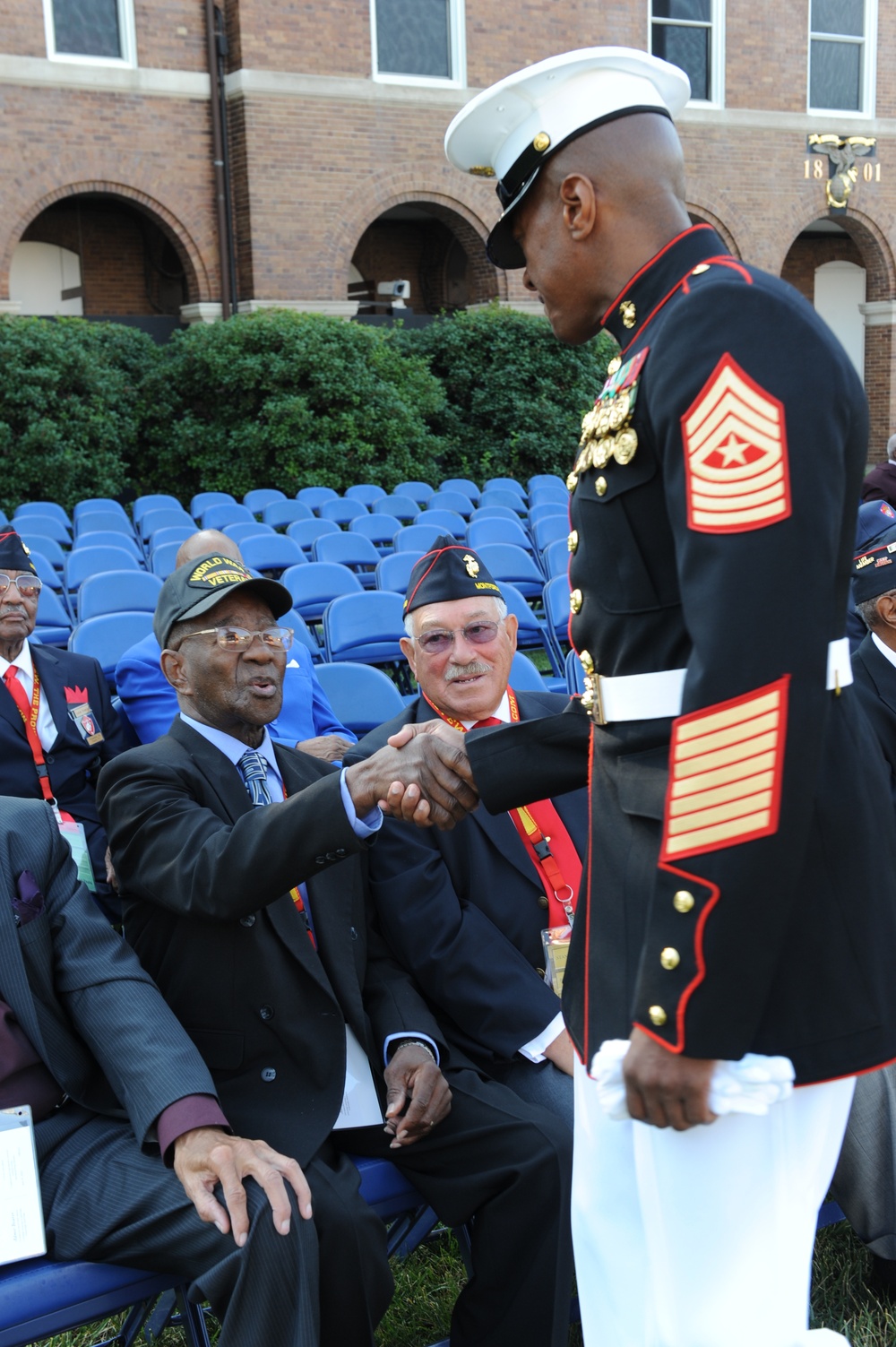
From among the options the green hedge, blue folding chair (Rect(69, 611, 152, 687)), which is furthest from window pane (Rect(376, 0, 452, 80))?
blue folding chair (Rect(69, 611, 152, 687))

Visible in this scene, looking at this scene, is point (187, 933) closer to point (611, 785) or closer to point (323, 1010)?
point (323, 1010)

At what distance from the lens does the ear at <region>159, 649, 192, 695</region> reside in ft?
9.26

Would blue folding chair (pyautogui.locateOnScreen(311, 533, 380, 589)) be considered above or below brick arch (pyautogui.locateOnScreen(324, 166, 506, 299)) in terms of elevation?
below

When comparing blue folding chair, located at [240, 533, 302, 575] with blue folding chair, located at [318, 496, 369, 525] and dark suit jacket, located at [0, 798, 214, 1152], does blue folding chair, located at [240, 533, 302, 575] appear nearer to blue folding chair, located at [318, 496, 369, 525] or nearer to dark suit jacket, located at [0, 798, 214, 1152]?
blue folding chair, located at [318, 496, 369, 525]

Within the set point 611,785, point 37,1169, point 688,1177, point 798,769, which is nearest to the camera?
point 798,769

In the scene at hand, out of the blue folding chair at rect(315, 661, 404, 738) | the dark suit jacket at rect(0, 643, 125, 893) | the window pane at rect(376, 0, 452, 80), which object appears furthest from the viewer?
the window pane at rect(376, 0, 452, 80)

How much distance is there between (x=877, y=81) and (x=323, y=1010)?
2165 cm

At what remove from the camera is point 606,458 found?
58.1 inches

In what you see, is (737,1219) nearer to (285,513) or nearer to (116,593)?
(116,593)

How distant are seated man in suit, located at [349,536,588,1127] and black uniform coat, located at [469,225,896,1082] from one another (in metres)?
1.22

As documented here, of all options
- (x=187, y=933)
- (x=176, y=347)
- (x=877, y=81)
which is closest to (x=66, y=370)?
(x=176, y=347)

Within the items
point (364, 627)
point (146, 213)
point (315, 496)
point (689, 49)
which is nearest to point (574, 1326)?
point (364, 627)

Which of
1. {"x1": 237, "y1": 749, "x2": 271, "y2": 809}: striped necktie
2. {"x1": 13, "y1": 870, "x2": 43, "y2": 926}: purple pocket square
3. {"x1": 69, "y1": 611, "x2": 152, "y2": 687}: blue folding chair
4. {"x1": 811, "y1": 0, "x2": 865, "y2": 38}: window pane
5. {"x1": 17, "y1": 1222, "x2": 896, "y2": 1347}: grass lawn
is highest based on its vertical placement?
{"x1": 811, "y1": 0, "x2": 865, "y2": 38}: window pane

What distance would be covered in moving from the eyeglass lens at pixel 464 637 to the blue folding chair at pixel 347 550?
202 inches
